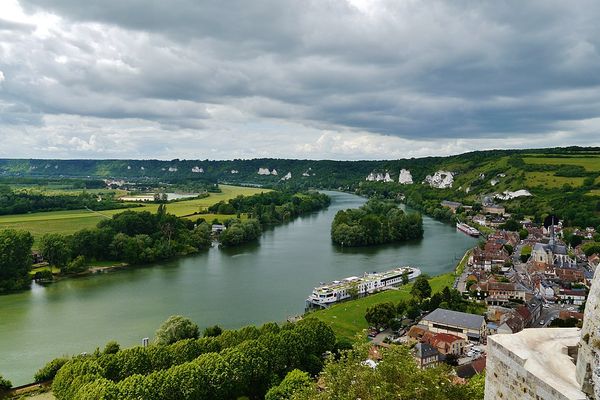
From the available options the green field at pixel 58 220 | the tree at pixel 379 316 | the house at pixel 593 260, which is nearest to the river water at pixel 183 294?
the tree at pixel 379 316

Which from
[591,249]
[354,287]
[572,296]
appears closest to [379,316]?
[354,287]

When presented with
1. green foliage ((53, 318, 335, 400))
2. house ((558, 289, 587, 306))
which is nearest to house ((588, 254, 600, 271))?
house ((558, 289, 587, 306))

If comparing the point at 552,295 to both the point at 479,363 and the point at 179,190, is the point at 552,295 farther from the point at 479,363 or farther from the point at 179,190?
the point at 179,190

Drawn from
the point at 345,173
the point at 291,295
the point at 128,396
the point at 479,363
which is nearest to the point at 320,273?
the point at 291,295

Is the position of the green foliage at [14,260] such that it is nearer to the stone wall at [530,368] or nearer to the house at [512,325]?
the house at [512,325]

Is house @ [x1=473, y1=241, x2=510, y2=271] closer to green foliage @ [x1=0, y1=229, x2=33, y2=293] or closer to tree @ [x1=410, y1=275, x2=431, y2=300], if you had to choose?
tree @ [x1=410, y1=275, x2=431, y2=300]

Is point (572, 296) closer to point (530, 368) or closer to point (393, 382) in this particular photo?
point (393, 382)
